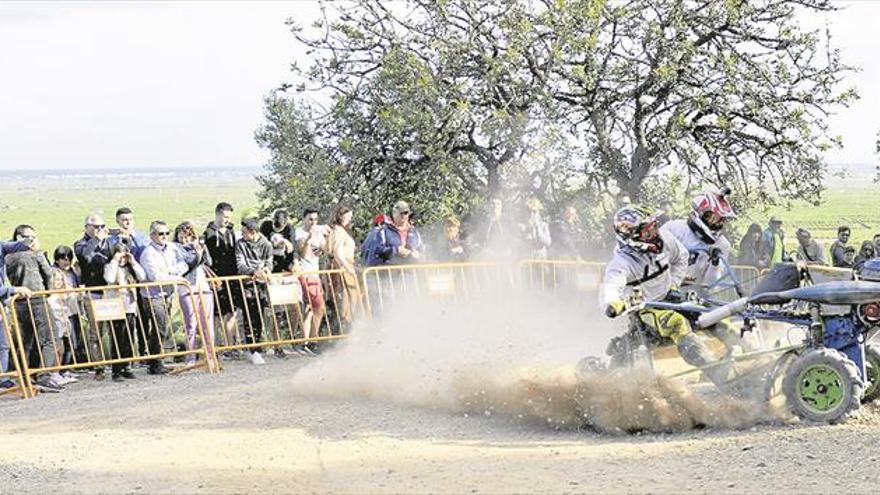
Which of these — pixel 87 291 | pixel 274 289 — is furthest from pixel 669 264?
pixel 87 291

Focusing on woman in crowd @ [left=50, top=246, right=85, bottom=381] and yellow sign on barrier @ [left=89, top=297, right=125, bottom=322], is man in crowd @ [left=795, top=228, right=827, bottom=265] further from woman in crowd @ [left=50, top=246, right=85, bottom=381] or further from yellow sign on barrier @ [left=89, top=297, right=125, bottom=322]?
woman in crowd @ [left=50, top=246, right=85, bottom=381]

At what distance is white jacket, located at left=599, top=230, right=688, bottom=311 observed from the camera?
9555 millimetres

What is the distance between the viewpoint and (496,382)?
1001cm

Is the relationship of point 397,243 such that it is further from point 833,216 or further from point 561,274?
point 833,216

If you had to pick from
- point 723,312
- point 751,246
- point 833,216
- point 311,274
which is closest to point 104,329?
point 311,274

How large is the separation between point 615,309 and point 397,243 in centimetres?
635

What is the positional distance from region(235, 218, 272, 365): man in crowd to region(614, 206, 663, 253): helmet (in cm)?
596

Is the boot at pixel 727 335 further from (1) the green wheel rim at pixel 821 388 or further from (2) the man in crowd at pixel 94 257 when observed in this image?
(2) the man in crowd at pixel 94 257

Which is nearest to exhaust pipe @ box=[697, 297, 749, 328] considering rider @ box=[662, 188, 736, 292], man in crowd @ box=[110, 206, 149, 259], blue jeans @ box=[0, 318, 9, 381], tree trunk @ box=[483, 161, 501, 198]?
rider @ box=[662, 188, 736, 292]

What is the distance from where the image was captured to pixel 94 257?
1305 centimetres

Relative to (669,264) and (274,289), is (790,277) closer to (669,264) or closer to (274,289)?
(669,264)

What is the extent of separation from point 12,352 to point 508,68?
28.7ft

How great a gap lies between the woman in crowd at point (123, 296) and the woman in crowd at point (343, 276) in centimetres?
268

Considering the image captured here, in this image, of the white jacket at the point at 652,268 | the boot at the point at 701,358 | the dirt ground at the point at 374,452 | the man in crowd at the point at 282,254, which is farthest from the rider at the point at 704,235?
the man in crowd at the point at 282,254
